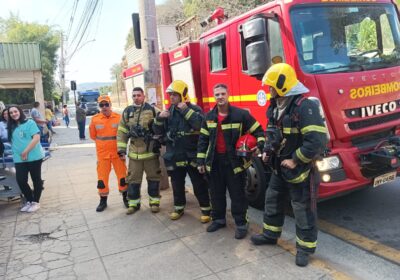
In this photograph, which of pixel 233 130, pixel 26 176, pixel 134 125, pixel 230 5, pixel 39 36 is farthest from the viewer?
pixel 39 36

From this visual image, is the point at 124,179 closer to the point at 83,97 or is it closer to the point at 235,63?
the point at 235,63

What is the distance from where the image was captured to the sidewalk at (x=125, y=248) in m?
3.37

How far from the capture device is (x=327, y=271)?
3.19m

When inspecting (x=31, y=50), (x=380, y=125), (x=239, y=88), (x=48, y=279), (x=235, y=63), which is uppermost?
(x=31, y=50)

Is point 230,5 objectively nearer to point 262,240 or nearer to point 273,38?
point 273,38

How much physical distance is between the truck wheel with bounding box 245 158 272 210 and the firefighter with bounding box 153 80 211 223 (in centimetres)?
60

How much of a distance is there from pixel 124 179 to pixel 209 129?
1.86 m

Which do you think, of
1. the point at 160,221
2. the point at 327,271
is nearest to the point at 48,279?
the point at 160,221

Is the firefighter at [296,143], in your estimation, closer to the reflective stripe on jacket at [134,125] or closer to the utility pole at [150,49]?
the reflective stripe on jacket at [134,125]

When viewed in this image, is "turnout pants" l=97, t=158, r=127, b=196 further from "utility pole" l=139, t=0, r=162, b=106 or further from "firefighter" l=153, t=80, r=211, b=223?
"utility pole" l=139, t=0, r=162, b=106

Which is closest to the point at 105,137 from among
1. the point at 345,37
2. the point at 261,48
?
the point at 261,48

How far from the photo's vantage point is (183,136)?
4.49 m

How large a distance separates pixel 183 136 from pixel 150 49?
2049 mm

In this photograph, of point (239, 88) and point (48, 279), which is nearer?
point (48, 279)
